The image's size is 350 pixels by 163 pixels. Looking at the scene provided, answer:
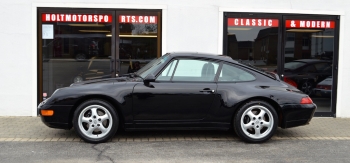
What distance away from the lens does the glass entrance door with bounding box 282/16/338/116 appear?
29.5 feet

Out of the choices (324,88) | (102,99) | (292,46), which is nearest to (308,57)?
(292,46)

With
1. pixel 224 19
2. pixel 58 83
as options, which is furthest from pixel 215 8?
pixel 58 83

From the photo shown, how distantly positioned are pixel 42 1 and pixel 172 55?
354 centimetres

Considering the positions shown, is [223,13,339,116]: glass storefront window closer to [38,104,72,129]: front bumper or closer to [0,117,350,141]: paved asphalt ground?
[0,117,350,141]: paved asphalt ground

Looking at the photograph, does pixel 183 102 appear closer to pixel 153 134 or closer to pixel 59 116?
pixel 153 134

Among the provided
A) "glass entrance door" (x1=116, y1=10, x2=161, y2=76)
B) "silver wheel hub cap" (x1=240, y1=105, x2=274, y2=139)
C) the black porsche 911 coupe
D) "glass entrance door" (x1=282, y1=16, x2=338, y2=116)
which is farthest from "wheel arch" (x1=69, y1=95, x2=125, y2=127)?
"glass entrance door" (x1=282, y1=16, x2=338, y2=116)

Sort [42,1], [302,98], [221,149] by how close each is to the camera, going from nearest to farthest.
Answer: [221,149], [302,98], [42,1]

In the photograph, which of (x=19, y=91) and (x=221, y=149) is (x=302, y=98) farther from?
(x=19, y=91)

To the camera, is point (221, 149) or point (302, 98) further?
point (302, 98)

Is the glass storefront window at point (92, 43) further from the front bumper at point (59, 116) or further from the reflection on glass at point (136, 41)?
the front bumper at point (59, 116)

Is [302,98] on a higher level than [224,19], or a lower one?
lower

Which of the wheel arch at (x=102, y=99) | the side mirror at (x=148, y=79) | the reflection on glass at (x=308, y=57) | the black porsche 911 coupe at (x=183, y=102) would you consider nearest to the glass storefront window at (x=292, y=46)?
the reflection on glass at (x=308, y=57)

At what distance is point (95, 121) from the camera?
6141 mm

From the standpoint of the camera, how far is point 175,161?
536 cm
